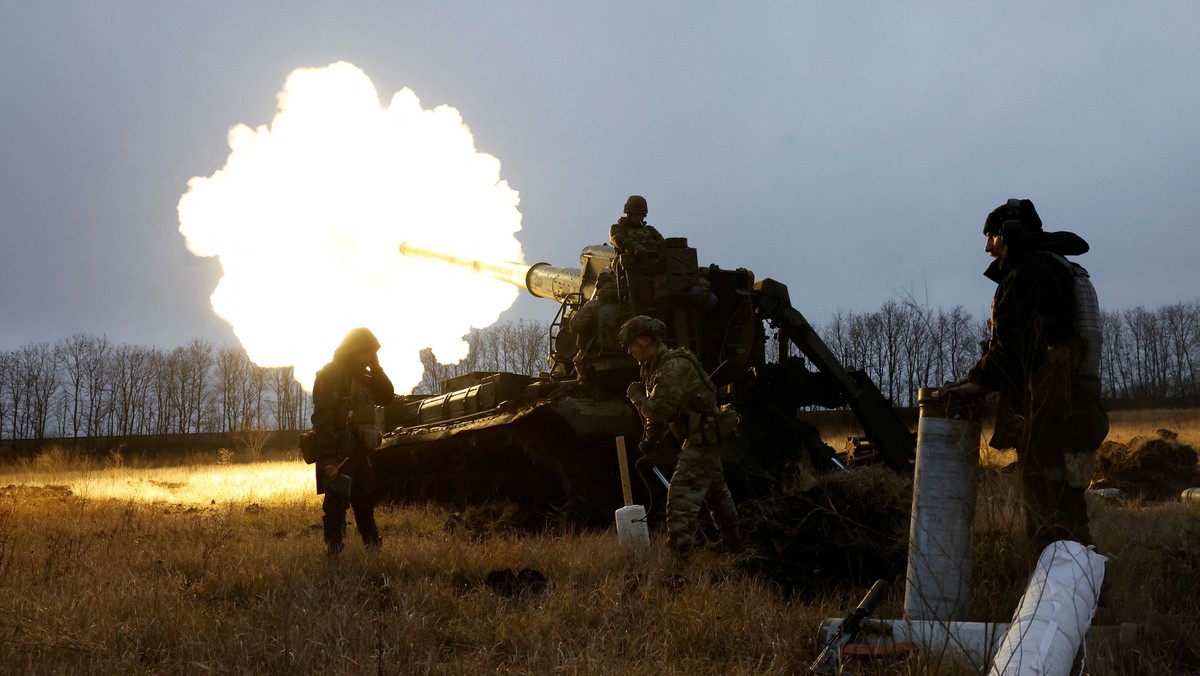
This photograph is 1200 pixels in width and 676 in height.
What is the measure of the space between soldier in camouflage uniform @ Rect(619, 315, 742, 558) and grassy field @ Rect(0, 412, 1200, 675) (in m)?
0.35

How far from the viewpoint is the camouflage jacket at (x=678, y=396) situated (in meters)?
6.75

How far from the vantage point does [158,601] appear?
5.41 metres

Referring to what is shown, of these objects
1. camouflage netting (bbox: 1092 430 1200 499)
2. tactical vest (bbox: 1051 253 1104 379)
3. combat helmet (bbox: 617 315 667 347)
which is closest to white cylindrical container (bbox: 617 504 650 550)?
combat helmet (bbox: 617 315 667 347)

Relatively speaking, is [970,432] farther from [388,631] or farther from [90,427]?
[90,427]

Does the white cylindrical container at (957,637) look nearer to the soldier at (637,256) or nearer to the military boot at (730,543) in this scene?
the military boot at (730,543)

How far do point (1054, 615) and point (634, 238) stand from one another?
654 cm

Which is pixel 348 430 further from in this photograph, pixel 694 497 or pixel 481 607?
pixel 694 497

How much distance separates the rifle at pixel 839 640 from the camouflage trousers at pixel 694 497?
95.0 inches

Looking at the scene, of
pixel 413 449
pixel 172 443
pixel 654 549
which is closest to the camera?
pixel 654 549

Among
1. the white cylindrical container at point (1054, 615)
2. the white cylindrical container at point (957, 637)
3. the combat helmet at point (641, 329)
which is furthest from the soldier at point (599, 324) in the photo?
the white cylindrical container at point (1054, 615)

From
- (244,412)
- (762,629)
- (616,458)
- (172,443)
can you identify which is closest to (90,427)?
(244,412)

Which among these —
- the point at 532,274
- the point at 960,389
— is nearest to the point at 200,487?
the point at 532,274

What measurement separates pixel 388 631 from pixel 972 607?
305 centimetres

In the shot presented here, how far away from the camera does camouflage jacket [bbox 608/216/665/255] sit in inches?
376
